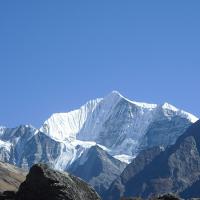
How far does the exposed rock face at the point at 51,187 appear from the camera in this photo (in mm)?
35250

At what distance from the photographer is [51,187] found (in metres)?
35.4

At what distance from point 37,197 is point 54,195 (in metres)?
1.05

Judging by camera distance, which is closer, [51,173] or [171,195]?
[51,173]

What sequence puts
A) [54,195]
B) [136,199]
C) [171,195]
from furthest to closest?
1. [136,199]
2. [171,195]
3. [54,195]

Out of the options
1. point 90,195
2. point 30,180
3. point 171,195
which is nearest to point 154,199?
point 171,195

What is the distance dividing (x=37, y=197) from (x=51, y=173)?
4.33 feet

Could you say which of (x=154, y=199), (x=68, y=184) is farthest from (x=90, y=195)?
(x=154, y=199)

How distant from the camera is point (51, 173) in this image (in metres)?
35.8

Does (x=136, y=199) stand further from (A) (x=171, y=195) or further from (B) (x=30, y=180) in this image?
(B) (x=30, y=180)

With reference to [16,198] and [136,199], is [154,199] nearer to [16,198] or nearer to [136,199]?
[136,199]

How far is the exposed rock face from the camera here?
35.2 meters

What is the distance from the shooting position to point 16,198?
36688 millimetres

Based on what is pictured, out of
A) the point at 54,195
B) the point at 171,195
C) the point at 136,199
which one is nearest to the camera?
the point at 54,195

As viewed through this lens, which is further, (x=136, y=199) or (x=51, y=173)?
(x=136, y=199)
